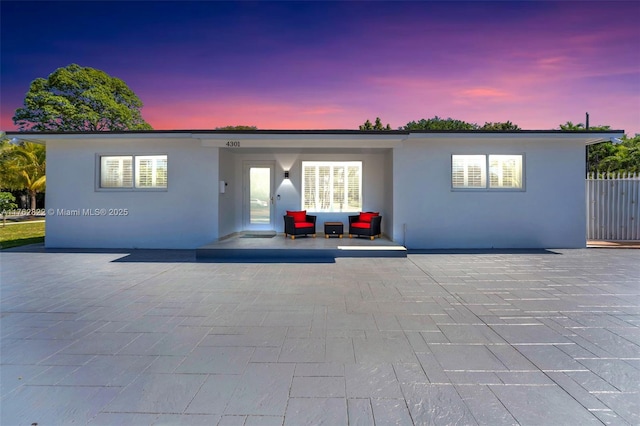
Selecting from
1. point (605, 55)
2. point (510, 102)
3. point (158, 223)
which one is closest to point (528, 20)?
point (605, 55)

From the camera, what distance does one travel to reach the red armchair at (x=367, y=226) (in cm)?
962

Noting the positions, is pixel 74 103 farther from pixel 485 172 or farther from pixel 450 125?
Answer: pixel 450 125

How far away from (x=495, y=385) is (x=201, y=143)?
28.6 ft

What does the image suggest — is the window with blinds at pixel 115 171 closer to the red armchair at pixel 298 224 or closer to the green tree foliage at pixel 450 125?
the red armchair at pixel 298 224

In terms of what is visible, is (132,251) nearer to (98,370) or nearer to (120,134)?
(120,134)

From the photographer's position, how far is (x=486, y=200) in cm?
941

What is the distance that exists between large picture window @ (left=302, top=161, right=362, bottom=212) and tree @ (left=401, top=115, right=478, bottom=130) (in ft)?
91.9

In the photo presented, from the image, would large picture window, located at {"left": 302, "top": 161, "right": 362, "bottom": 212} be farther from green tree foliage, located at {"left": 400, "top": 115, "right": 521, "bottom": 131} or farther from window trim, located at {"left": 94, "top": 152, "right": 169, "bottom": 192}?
green tree foliage, located at {"left": 400, "top": 115, "right": 521, "bottom": 131}

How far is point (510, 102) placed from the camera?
17109 mm

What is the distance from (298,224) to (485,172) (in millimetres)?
5523

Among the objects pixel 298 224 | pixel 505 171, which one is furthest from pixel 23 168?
pixel 505 171

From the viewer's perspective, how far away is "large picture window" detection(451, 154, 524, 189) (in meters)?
9.46

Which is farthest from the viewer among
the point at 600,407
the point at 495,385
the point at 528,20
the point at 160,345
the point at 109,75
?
the point at 109,75

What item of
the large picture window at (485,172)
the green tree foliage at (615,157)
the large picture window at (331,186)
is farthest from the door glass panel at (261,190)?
the green tree foliage at (615,157)
